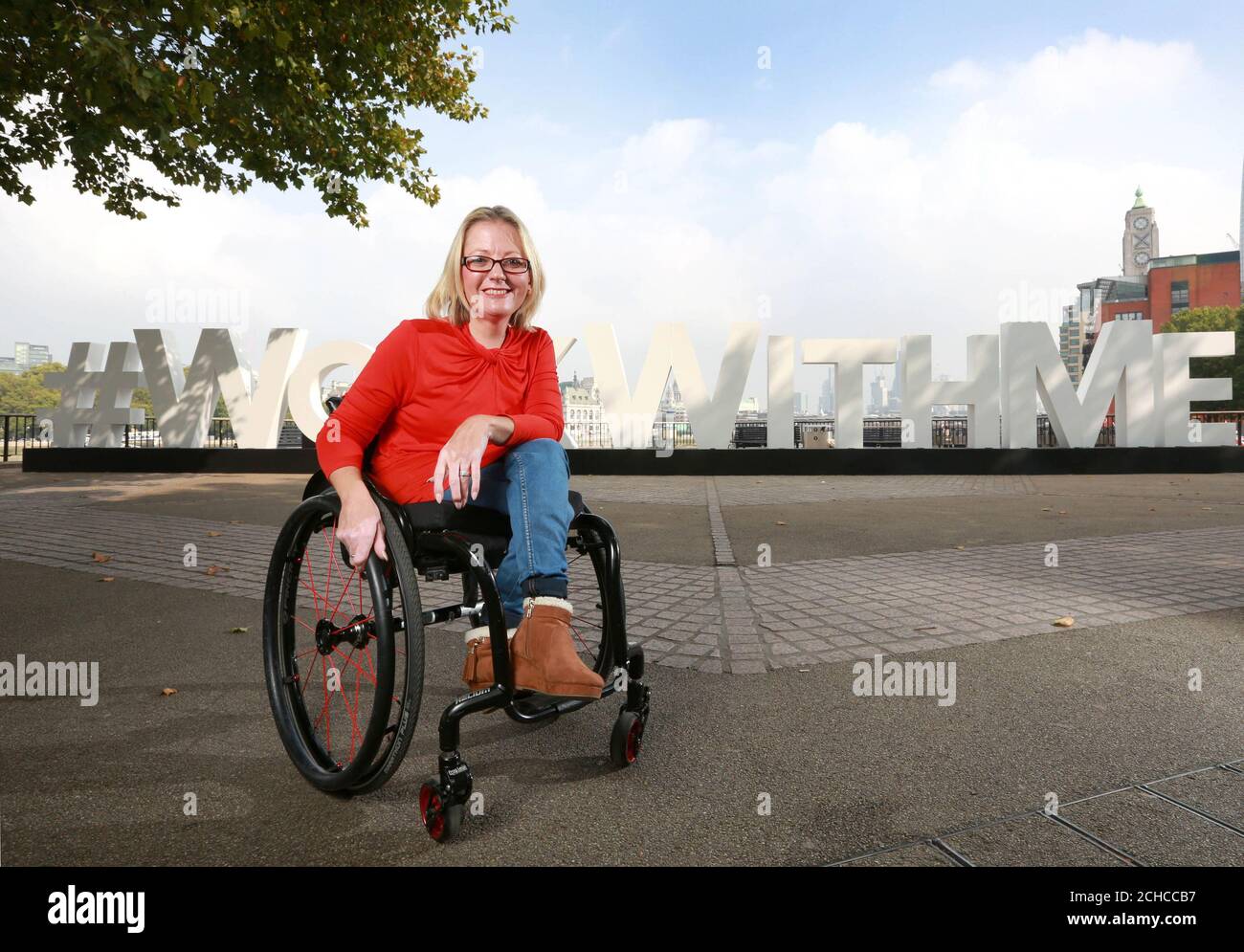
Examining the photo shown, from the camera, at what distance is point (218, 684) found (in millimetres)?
3078

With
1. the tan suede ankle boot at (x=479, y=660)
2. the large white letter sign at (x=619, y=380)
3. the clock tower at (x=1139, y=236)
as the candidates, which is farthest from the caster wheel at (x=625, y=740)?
the clock tower at (x=1139, y=236)

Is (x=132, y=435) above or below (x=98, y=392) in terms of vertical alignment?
below

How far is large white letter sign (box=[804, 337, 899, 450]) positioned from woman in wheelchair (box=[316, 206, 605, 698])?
12509mm

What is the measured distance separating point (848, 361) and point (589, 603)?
11140mm

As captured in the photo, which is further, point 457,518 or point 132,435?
point 132,435

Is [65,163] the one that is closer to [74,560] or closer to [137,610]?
[74,560]

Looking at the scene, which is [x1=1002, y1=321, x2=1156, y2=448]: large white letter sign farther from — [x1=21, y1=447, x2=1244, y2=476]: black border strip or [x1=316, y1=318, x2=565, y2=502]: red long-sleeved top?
[x1=316, y1=318, x2=565, y2=502]: red long-sleeved top

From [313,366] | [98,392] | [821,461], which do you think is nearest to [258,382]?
A: [313,366]

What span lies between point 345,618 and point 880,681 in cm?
277

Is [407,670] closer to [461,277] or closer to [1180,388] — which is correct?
[461,277]

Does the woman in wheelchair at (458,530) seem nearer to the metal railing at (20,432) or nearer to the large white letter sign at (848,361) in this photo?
the large white letter sign at (848,361)

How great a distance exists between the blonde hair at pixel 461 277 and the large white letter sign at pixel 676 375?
11.8 m

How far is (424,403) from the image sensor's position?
229 cm
